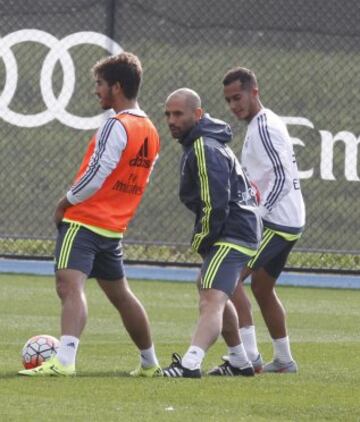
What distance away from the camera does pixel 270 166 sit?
953 centimetres

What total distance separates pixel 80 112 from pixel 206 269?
6972 millimetres

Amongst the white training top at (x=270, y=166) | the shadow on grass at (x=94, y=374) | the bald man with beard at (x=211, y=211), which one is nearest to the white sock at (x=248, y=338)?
the bald man with beard at (x=211, y=211)

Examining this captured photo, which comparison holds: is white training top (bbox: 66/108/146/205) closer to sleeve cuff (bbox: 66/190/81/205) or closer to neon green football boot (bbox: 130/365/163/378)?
sleeve cuff (bbox: 66/190/81/205)

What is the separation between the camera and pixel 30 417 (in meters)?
6.95

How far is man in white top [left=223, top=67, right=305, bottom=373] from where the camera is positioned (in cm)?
951

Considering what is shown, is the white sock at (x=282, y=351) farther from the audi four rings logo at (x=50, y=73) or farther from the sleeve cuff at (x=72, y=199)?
the audi four rings logo at (x=50, y=73)

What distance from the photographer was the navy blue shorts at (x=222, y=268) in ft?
28.5

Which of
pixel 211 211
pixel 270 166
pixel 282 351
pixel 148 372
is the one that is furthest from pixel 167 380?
pixel 270 166

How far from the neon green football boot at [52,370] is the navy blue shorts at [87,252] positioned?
1.83 ft

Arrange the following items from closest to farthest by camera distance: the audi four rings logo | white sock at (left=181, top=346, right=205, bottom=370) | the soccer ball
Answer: white sock at (left=181, top=346, right=205, bottom=370) < the soccer ball < the audi four rings logo

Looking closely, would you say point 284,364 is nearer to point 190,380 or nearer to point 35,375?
point 190,380

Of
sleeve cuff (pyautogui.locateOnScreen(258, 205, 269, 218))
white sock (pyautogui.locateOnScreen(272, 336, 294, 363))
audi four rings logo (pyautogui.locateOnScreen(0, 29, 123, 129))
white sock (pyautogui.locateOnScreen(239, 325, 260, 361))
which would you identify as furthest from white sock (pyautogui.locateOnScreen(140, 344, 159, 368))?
audi four rings logo (pyautogui.locateOnScreen(0, 29, 123, 129))

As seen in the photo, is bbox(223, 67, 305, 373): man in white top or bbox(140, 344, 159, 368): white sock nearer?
bbox(140, 344, 159, 368): white sock

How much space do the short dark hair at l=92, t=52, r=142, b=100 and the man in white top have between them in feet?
2.93
